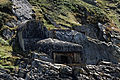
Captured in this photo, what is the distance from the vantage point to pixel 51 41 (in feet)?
79.4

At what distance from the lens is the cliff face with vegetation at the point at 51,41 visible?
19109mm

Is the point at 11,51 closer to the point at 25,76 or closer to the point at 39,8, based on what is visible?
the point at 25,76

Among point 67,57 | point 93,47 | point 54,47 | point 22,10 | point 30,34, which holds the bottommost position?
point 93,47

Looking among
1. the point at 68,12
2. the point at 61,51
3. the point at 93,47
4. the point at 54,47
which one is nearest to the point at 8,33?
the point at 54,47

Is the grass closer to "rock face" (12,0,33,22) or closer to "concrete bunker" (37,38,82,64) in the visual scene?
"rock face" (12,0,33,22)

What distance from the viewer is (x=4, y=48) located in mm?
25734

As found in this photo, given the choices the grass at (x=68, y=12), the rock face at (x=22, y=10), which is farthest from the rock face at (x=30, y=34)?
the grass at (x=68, y=12)

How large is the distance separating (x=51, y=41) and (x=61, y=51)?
1661 mm

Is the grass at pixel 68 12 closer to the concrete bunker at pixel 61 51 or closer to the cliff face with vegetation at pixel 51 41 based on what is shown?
the cliff face with vegetation at pixel 51 41

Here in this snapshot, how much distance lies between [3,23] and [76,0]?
2674 centimetres

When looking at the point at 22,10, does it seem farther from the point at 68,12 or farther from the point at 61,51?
the point at 61,51

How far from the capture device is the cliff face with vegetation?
19.1 meters

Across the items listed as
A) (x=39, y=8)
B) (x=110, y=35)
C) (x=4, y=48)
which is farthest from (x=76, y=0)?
(x=4, y=48)

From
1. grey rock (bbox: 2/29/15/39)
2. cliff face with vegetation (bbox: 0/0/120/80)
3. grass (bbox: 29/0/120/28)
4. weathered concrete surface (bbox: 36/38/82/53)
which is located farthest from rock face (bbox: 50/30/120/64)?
grass (bbox: 29/0/120/28)
